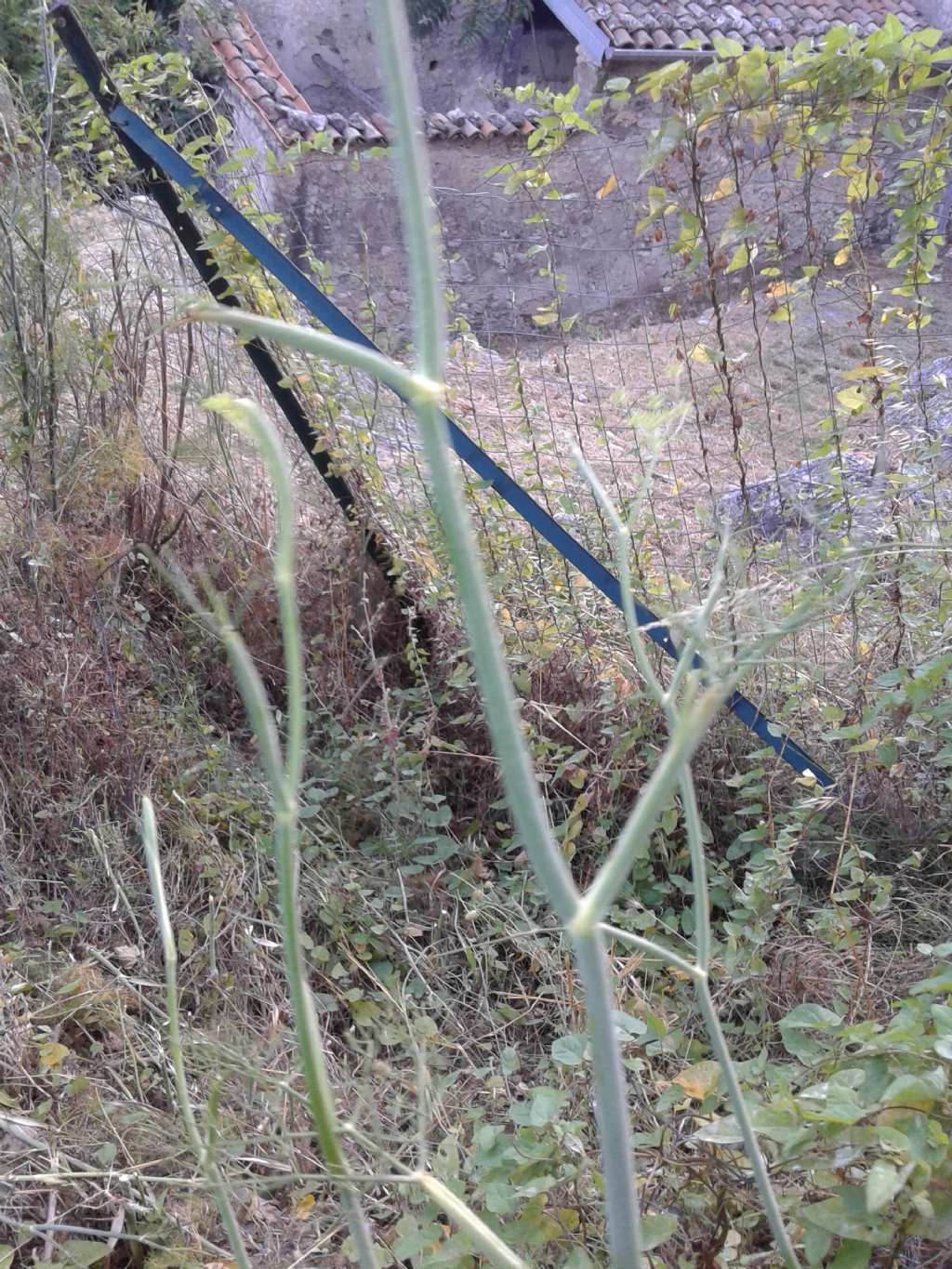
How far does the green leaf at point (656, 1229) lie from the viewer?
120 centimetres

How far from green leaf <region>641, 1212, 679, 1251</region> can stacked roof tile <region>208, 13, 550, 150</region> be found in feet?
30.5

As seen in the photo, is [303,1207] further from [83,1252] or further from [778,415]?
[778,415]

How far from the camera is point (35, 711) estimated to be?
2670 mm

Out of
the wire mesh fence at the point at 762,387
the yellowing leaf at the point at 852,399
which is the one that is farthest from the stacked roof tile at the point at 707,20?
the yellowing leaf at the point at 852,399

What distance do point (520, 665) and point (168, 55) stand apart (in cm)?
191

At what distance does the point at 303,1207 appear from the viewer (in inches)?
63.9

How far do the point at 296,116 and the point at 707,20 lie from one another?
4641 mm

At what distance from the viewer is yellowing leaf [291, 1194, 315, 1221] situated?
5.20 feet

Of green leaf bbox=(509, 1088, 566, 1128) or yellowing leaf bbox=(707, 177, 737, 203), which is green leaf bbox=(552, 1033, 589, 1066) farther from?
yellowing leaf bbox=(707, 177, 737, 203)

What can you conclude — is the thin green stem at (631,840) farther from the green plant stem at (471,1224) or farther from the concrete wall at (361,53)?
the concrete wall at (361,53)

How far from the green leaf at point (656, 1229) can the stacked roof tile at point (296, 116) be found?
30.5 ft

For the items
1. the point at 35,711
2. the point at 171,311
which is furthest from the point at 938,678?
the point at 171,311

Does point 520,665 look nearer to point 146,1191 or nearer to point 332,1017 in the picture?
point 332,1017

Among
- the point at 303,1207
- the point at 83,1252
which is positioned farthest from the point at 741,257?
the point at 83,1252
